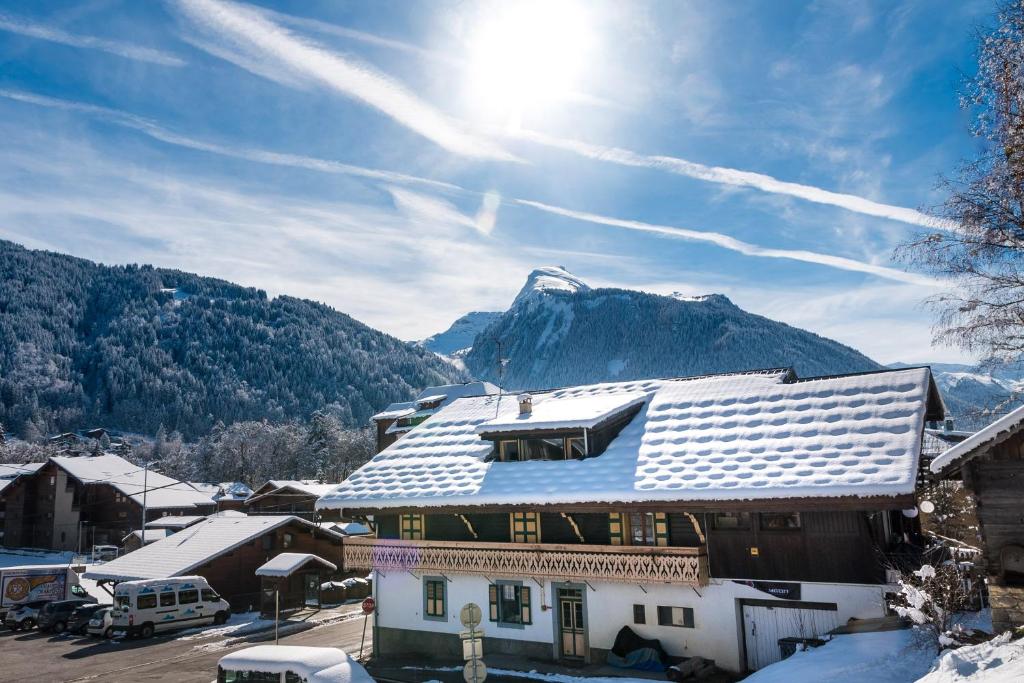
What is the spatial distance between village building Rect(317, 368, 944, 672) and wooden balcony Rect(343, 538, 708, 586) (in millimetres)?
60

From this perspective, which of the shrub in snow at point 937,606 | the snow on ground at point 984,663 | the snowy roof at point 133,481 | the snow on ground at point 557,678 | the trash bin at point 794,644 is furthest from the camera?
the snowy roof at point 133,481

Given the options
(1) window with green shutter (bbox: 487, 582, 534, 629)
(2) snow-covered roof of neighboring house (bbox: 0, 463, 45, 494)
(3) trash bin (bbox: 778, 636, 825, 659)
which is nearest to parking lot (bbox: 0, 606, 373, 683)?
(1) window with green shutter (bbox: 487, 582, 534, 629)

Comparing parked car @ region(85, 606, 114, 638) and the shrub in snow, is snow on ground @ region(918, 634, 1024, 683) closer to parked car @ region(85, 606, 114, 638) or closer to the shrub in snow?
the shrub in snow

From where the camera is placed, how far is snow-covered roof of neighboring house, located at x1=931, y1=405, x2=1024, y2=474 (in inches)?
611

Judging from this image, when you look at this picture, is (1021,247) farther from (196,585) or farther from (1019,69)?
(196,585)

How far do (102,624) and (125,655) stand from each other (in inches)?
222

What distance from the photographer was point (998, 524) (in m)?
16.3

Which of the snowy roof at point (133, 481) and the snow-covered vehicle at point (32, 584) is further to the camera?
the snowy roof at point (133, 481)

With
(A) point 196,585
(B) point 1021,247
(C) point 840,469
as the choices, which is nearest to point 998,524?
(C) point 840,469

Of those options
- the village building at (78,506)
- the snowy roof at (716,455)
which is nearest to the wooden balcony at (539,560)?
the snowy roof at (716,455)

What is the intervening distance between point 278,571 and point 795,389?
100ft

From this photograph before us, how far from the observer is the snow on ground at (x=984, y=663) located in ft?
33.7

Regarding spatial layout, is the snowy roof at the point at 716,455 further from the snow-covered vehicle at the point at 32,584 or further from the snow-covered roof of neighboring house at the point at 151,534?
the snow-covered roof of neighboring house at the point at 151,534

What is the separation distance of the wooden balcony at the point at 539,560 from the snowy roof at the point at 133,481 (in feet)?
164
